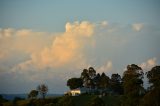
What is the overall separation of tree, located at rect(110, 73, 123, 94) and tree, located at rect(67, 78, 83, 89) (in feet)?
46.0

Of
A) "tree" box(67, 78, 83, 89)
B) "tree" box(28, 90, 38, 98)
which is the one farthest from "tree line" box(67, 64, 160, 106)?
"tree" box(28, 90, 38, 98)

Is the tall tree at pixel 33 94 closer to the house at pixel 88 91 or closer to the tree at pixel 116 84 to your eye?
the house at pixel 88 91

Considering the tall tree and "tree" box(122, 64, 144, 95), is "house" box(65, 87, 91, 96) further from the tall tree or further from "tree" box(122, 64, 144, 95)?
"tree" box(122, 64, 144, 95)

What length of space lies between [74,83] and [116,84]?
1880 centimetres

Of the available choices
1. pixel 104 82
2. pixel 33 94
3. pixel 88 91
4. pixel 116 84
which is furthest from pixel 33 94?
pixel 116 84

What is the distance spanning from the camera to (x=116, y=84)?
155750 mm

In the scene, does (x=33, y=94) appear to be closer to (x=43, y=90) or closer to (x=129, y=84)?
(x=43, y=90)

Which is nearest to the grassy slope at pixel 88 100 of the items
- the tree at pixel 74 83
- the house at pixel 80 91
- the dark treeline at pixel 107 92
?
the dark treeline at pixel 107 92

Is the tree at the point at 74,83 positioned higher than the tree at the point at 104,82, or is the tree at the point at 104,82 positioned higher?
the tree at the point at 74,83

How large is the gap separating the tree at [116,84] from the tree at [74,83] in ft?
46.0

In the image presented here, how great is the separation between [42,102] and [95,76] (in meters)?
36.7

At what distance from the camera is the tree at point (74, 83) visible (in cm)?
16338

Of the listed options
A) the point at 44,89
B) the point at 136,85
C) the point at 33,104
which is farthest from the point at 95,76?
the point at 136,85

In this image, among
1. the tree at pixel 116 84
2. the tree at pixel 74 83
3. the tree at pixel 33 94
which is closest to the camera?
the tree at pixel 33 94
